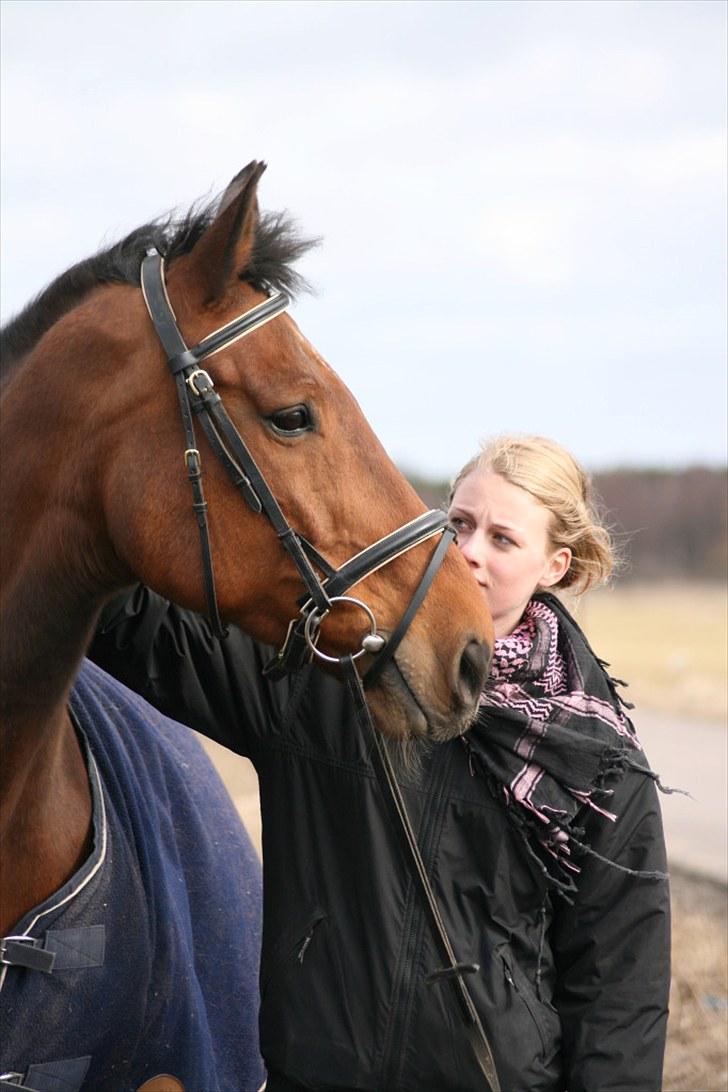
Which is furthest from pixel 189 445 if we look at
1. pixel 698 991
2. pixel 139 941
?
pixel 698 991

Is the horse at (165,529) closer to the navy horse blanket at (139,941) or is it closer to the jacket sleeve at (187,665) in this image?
the navy horse blanket at (139,941)

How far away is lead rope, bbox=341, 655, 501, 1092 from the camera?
246 cm

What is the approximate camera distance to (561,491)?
2963mm

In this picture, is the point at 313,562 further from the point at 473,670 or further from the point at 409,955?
the point at 409,955

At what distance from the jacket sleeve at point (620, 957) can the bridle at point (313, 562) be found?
26 cm

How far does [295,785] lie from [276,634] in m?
0.37

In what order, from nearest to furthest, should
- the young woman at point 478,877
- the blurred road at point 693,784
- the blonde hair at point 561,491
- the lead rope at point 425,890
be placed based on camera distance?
the lead rope at point 425,890, the young woman at point 478,877, the blonde hair at point 561,491, the blurred road at point 693,784

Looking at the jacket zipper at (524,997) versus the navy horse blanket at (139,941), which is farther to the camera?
the navy horse blanket at (139,941)

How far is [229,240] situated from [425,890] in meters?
1.27

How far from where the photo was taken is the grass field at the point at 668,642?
15.7 meters

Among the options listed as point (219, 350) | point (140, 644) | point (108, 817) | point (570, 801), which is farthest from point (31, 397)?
point (570, 801)

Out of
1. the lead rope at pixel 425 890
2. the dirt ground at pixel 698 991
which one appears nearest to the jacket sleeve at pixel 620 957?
the lead rope at pixel 425 890

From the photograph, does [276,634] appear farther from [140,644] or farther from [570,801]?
[570,801]

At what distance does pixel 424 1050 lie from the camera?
254 centimetres
